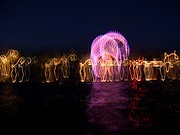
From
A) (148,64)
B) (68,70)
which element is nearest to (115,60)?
(148,64)

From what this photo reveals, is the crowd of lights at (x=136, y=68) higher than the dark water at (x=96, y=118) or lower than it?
higher

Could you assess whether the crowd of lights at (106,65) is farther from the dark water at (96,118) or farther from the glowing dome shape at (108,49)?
the dark water at (96,118)

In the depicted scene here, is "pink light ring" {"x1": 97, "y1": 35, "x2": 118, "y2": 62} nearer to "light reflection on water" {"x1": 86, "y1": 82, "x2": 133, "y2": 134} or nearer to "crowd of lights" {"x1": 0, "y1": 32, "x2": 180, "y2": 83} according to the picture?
"crowd of lights" {"x1": 0, "y1": 32, "x2": 180, "y2": 83}

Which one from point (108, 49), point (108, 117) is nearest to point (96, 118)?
point (108, 117)

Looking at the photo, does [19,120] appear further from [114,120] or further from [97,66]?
[97,66]

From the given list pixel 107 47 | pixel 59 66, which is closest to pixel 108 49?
pixel 107 47

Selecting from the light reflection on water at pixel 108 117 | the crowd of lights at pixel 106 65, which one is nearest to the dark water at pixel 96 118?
the light reflection on water at pixel 108 117

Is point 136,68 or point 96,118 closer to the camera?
point 96,118

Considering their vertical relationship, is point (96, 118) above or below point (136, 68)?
below

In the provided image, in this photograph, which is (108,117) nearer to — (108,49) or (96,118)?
(96,118)

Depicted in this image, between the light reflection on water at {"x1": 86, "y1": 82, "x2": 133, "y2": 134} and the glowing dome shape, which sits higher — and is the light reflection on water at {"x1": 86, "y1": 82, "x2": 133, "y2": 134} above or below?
below

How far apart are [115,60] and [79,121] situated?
13.5m

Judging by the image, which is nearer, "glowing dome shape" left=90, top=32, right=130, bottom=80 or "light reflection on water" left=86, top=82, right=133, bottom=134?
"light reflection on water" left=86, top=82, right=133, bottom=134

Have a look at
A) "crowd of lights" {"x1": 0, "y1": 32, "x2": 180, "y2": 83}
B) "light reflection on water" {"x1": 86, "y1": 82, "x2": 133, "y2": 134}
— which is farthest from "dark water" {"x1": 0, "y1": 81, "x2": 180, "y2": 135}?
"crowd of lights" {"x1": 0, "y1": 32, "x2": 180, "y2": 83}
